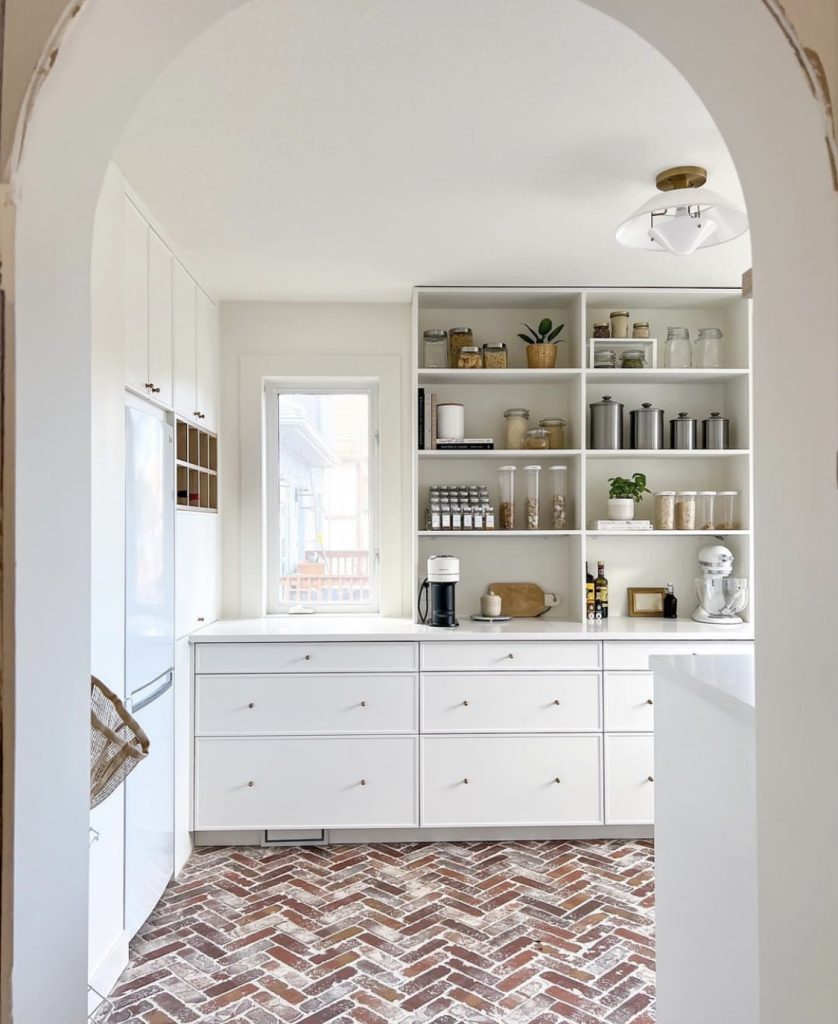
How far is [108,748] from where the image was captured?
1.54 meters

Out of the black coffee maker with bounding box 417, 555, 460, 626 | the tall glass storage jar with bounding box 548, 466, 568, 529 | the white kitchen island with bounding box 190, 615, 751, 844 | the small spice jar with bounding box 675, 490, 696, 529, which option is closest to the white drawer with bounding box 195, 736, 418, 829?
the white kitchen island with bounding box 190, 615, 751, 844

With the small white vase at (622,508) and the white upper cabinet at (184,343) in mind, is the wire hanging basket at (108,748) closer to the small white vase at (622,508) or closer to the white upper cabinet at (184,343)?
the white upper cabinet at (184,343)

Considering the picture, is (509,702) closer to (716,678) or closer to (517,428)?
(517,428)

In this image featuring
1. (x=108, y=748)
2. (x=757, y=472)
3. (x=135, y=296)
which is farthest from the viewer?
(x=135, y=296)

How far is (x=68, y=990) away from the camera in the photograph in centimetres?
93

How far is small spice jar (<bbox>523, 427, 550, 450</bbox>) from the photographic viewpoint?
3.93 meters

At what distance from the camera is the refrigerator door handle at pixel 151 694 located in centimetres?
261

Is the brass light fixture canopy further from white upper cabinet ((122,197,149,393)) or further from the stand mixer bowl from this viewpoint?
the stand mixer bowl

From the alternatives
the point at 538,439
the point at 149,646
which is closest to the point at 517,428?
the point at 538,439

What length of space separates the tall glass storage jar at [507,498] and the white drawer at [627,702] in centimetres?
88

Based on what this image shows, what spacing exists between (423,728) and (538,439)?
147cm

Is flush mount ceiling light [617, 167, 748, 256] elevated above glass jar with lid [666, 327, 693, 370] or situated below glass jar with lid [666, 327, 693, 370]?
above

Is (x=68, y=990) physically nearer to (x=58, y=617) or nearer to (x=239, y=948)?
(x=58, y=617)

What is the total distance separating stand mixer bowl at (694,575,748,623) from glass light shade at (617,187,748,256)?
1.75 metres
